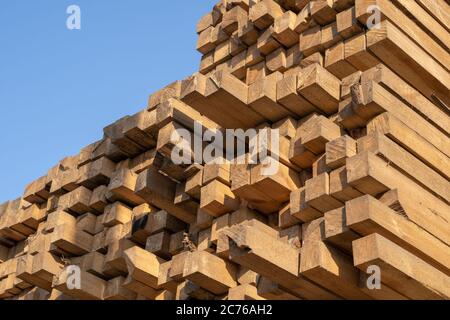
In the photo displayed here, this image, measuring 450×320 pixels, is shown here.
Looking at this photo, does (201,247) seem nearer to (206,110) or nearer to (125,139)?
(206,110)

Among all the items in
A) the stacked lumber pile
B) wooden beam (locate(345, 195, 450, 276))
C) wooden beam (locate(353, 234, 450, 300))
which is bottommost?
wooden beam (locate(353, 234, 450, 300))

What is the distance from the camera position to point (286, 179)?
5.22 m

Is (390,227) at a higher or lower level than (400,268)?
higher

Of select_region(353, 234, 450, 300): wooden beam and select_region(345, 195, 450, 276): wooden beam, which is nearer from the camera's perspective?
select_region(353, 234, 450, 300): wooden beam

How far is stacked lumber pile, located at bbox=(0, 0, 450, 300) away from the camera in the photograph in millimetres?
4406

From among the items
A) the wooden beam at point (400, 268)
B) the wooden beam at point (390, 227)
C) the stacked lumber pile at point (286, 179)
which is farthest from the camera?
the stacked lumber pile at point (286, 179)

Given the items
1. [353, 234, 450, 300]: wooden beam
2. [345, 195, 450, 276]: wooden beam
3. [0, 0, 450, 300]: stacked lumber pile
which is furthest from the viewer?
[0, 0, 450, 300]: stacked lumber pile

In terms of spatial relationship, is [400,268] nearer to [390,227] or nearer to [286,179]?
[390,227]

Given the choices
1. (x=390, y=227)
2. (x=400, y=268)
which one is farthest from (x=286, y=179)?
(x=400, y=268)

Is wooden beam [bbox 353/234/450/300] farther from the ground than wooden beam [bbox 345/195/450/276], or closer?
closer

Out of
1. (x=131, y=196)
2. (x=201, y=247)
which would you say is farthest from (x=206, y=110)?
(x=131, y=196)

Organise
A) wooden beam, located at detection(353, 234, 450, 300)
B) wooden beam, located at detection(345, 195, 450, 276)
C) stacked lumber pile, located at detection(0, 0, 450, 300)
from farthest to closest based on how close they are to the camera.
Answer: stacked lumber pile, located at detection(0, 0, 450, 300) < wooden beam, located at detection(345, 195, 450, 276) < wooden beam, located at detection(353, 234, 450, 300)

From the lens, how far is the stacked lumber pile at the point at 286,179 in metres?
4.41

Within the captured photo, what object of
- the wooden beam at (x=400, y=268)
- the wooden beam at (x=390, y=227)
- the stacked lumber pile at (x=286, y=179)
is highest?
the stacked lumber pile at (x=286, y=179)
